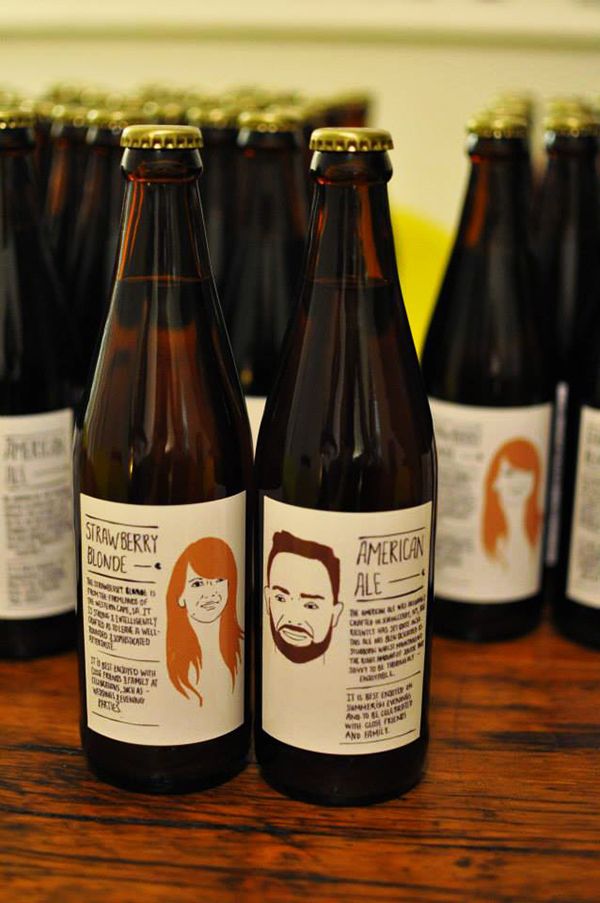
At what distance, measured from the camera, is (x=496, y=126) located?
3.00 feet

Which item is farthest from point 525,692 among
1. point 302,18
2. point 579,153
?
point 302,18

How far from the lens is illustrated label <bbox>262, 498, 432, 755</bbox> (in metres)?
0.67

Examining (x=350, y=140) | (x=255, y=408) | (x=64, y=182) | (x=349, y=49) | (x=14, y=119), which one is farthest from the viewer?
(x=349, y=49)

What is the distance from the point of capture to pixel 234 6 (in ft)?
8.75

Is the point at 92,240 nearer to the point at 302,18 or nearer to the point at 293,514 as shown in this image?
the point at 293,514

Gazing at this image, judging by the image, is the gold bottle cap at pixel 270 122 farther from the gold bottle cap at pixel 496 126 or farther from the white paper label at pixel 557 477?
the white paper label at pixel 557 477

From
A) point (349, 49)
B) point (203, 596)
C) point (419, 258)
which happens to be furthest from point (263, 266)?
point (349, 49)

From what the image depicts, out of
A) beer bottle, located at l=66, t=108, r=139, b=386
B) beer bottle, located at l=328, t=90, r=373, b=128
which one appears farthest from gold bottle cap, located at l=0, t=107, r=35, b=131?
beer bottle, located at l=328, t=90, r=373, b=128

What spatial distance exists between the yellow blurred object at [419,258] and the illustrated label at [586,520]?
671mm

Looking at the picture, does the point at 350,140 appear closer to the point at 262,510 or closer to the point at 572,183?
the point at 262,510

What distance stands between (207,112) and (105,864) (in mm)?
731

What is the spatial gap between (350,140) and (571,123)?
0.51 metres

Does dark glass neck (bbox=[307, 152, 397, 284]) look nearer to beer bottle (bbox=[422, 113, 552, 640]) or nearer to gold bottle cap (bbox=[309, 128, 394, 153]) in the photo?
gold bottle cap (bbox=[309, 128, 394, 153])

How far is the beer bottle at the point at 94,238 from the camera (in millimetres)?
987
